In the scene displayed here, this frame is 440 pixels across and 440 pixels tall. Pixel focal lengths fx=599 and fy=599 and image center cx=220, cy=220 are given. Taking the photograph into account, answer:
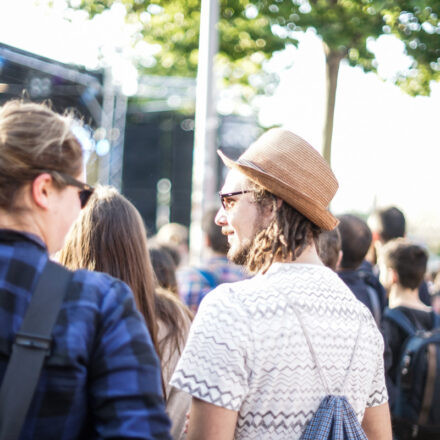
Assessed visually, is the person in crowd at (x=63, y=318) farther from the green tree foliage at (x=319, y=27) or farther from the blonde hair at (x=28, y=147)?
the green tree foliage at (x=319, y=27)

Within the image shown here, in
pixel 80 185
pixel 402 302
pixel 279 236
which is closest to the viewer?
pixel 80 185

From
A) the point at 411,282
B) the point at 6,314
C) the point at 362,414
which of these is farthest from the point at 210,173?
the point at 6,314

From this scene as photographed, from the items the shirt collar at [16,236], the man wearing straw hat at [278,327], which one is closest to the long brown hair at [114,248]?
the man wearing straw hat at [278,327]

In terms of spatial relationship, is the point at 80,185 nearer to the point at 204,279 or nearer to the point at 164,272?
the point at 164,272

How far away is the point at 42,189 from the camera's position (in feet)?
4.34

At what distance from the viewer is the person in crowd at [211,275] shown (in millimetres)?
4156

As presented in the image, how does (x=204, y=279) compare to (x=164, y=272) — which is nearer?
(x=164, y=272)

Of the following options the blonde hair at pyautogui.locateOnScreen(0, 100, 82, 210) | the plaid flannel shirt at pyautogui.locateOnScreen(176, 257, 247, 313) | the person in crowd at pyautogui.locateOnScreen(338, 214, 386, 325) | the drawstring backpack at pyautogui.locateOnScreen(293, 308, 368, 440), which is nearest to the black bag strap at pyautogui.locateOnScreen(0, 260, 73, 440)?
the blonde hair at pyautogui.locateOnScreen(0, 100, 82, 210)

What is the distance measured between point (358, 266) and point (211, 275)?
1041 mm

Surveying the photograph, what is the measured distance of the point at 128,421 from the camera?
121 centimetres

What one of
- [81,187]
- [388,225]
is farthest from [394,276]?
[81,187]

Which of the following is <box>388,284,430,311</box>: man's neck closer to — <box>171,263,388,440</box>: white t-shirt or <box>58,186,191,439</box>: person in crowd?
<box>58,186,191,439</box>: person in crowd

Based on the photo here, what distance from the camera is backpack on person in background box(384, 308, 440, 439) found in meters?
3.55

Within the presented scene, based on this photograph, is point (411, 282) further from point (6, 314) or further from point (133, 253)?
point (6, 314)
